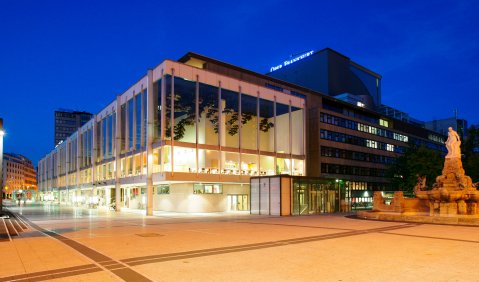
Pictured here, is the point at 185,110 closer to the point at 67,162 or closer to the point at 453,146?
the point at 453,146

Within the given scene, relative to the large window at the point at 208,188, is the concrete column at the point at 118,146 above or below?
above

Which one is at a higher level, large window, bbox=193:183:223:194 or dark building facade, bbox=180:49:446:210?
dark building facade, bbox=180:49:446:210

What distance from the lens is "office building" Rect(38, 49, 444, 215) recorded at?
4606 cm

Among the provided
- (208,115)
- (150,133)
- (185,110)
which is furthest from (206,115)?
(150,133)

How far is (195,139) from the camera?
47844 millimetres

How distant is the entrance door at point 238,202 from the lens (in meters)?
52.2

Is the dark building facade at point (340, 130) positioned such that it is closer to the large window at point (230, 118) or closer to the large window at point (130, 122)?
the large window at point (230, 118)

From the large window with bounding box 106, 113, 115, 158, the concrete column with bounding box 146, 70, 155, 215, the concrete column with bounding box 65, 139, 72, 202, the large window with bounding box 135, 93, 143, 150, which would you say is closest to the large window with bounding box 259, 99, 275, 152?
the concrete column with bounding box 146, 70, 155, 215

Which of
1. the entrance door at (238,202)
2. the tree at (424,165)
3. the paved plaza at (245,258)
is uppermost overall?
the tree at (424,165)

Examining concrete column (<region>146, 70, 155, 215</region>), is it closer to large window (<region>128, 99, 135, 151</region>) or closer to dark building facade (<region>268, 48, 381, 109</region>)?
large window (<region>128, 99, 135, 151</region>)

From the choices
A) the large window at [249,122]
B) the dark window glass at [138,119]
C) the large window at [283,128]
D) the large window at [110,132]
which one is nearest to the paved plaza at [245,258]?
the dark window glass at [138,119]

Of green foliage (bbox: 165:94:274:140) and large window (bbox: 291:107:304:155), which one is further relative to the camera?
large window (bbox: 291:107:304:155)

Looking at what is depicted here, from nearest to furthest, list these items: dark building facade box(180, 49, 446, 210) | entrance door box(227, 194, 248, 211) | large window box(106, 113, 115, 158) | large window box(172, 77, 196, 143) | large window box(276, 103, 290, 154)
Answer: large window box(172, 77, 196, 143) → entrance door box(227, 194, 248, 211) → large window box(276, 103, 290, 154) → large window box(106, 113, 115, 158) → dark building facade box(180, 49, 446, 210)

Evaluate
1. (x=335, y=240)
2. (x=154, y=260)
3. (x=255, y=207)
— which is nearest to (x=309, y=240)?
(x=335, y=240)
